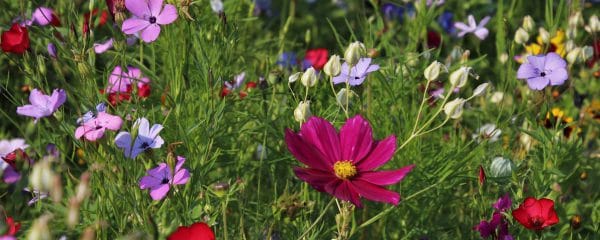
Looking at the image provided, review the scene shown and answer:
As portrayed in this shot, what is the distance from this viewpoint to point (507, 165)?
59.4 inches

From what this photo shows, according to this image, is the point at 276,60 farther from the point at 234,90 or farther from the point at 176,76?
the point at 176,76

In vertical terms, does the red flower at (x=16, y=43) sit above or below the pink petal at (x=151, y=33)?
above

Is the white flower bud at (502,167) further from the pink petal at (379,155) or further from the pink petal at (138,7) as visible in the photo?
the pink petal at (138,7)

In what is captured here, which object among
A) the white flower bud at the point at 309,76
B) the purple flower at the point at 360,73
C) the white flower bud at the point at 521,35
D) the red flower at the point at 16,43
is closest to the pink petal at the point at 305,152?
the white flower bud at the point at 309,76

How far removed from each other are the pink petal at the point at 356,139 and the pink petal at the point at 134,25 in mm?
367

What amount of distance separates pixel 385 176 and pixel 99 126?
407mm

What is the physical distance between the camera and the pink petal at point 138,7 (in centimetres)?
140

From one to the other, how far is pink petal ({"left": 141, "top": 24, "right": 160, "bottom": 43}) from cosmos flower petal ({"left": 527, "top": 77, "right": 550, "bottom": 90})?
0.68m

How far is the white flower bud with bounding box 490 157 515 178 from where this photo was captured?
1.51 metres

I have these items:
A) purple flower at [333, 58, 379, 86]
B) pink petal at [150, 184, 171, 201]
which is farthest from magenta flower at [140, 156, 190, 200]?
purple flower at [333, 58, 379, 86]

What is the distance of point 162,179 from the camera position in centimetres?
128

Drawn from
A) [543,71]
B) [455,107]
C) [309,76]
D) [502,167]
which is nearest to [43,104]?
[309,76]

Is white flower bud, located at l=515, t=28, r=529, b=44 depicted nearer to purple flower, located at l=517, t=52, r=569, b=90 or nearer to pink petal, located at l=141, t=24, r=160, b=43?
purple flower, located at l=517, t=52, r=569, b=90

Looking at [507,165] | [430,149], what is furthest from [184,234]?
[430,149]
